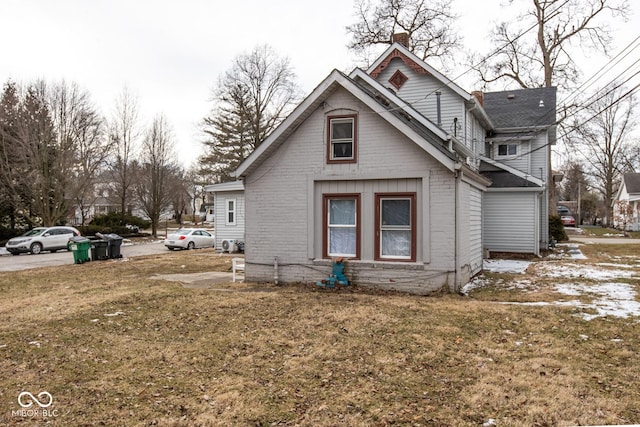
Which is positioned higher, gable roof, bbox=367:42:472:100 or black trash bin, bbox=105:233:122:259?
gable roof, bbox=367:42:472:100

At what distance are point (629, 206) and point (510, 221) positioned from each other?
28.2 m

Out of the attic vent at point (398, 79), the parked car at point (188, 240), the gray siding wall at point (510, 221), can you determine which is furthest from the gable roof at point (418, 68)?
the parked car at point (188, 240)

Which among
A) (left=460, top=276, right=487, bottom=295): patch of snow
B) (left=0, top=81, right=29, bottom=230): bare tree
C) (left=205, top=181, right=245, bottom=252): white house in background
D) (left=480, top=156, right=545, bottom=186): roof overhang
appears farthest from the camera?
(left=0, top=81, right=29, bottom=230): bare tree

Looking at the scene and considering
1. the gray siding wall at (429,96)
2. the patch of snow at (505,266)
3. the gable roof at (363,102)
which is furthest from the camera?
the gray siding wall at (429,96)

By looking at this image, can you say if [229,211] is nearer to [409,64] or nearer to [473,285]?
[409,64]

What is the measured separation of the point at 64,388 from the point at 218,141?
33153mm

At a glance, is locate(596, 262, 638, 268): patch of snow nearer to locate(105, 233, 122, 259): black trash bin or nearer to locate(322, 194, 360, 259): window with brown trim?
locate(322, 194, 360, 259): window with brown trim

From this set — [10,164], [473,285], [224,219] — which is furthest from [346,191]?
[10,164]

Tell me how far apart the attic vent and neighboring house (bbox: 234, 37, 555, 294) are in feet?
15.5

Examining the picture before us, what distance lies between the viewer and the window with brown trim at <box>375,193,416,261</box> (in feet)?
35.2

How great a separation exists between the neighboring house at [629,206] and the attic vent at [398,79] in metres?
30.3

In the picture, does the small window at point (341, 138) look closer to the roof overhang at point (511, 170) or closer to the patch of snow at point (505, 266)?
the patch of snow at point (505, 266)

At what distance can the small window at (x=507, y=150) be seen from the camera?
2081cm

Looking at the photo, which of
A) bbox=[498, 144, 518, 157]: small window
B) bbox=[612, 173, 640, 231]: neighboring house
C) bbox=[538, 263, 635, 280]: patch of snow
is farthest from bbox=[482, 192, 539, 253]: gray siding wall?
bbox=[612, 173, 640, 231]: neighboring house
